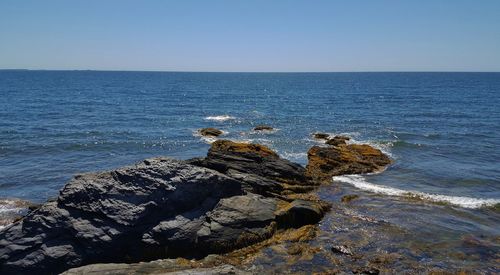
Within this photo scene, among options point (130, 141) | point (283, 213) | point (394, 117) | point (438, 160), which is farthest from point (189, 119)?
point (283, 213)

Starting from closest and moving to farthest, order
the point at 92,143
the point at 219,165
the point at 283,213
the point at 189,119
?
the point at 283,213
the point at 219,165
the point at 92,143
the point at 189,119

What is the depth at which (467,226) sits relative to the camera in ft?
71.5

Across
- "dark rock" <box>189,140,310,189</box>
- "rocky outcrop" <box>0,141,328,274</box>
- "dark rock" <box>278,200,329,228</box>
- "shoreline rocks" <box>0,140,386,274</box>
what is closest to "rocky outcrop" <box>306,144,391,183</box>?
"dark rock" <box>189,140,310,189</box>

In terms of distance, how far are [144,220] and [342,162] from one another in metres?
19.9

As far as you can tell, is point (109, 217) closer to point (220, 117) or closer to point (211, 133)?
point (211, 133)

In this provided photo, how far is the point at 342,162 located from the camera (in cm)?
3375

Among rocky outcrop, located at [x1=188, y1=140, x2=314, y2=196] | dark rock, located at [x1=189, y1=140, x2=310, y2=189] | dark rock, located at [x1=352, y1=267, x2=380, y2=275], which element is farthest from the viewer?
dark rock, located at [x1=189, y1=140, x2=310, y2=189]

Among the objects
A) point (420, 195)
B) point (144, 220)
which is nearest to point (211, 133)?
point (420, 195)

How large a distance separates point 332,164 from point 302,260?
1658 cm

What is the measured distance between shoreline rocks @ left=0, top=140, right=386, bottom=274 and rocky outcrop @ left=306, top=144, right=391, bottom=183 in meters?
9.49

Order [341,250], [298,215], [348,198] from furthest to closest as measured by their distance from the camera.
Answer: [348,198], [298,215], [341,250]

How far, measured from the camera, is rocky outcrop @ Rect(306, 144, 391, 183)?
31.8 metres

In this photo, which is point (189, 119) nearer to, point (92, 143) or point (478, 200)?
point (92, 143)

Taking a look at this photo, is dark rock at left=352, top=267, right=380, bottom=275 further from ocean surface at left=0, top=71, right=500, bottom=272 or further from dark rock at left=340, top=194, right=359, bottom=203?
dark rock at left=340, top=194, right=359, bottom=203
